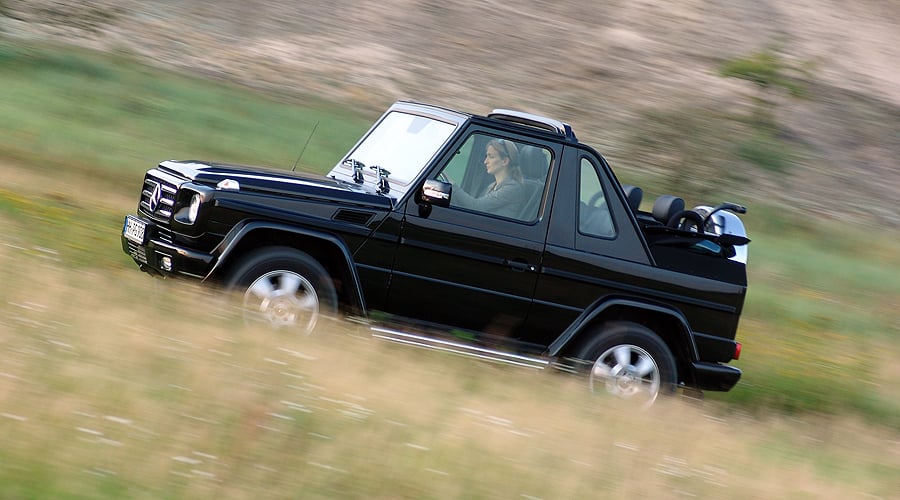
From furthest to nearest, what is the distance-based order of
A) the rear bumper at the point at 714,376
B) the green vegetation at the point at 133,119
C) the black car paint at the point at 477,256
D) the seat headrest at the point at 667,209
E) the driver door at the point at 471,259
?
the green vegetation at the point at 133,119
the seat headrest at the point at 667,209
the rear bumper at the point at 714,376
the driver door at the point at 471,259
the black car paint at the point at 477,256

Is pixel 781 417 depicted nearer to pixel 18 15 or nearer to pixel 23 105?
pixel 23 105

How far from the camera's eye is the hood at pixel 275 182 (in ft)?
22.0

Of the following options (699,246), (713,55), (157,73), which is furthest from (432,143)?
(713,55)

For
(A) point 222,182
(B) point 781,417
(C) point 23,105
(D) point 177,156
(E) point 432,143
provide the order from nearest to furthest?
1. (A) point 222,182
2. (E) point 432,143
3. (B) point 781,417
4. (D) point 177,156
5. (C) point 23,105

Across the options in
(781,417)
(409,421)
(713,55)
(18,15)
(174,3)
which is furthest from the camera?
(713,55)

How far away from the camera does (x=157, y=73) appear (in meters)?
20.4

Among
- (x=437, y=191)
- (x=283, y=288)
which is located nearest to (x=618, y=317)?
(x=437, y=191)

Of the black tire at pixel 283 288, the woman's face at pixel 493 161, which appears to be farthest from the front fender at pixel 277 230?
the woman's face at pixel 493 161

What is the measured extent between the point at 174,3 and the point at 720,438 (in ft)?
73.7

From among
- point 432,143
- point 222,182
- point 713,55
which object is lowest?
point 222,182

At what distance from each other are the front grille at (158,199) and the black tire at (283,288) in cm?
61

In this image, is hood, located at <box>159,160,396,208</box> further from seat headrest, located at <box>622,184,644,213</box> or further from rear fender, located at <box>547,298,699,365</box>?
seat headrest, located at <box>622,184,644,213</box>

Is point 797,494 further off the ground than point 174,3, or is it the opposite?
point 174,3

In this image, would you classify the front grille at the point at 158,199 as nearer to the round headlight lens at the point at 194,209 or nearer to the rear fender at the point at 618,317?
the round headlight lens at the point at 194,209
